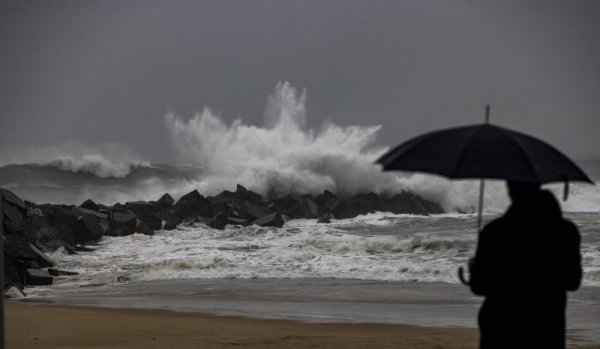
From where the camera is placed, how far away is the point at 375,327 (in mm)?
9102

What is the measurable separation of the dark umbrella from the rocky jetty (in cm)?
1011

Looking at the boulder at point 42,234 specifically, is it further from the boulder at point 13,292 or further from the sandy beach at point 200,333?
the sandy beach at point 200,333

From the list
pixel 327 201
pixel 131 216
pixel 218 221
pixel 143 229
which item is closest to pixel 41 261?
pixel 143 229

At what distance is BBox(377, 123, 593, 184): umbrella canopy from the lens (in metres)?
3.56

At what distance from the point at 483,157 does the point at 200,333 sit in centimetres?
538

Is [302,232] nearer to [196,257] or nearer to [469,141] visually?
[196,257]

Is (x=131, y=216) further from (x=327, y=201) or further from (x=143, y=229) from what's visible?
(x=327, y=201)

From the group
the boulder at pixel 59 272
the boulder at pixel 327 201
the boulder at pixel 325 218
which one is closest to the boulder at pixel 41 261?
the boulder at pixel 59 272

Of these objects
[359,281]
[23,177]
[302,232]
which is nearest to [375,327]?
[359,281]

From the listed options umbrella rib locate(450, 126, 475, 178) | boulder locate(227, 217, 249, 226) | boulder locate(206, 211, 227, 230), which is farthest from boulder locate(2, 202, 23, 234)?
umbrella rib locate(450, 126, 475, 178)

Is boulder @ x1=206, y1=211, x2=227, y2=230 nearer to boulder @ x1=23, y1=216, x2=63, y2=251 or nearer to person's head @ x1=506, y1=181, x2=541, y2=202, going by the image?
boulder @ x1=23, y1=216, x2=63, y2=251

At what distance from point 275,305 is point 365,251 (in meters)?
6.61

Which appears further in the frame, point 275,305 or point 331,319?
point 275,305

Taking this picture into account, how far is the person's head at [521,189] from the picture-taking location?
3533mm
